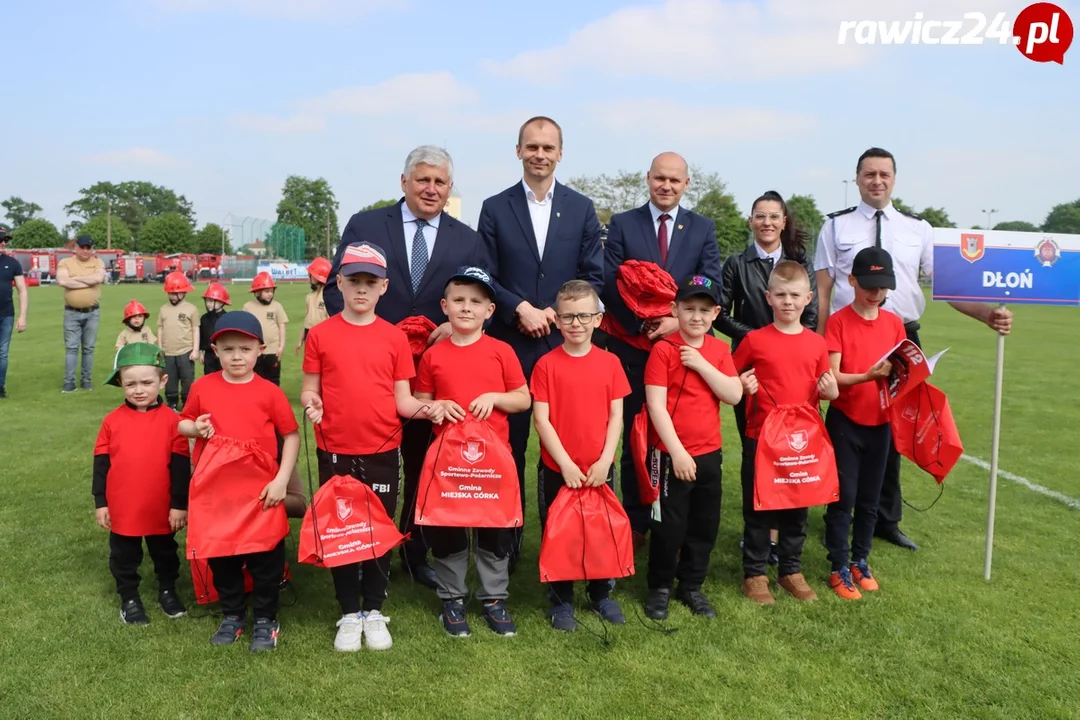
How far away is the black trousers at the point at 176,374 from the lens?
9492 mm

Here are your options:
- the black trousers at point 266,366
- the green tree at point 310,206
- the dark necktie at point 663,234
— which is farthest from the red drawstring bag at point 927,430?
the green tree at point 310,206

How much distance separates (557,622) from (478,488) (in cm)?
86

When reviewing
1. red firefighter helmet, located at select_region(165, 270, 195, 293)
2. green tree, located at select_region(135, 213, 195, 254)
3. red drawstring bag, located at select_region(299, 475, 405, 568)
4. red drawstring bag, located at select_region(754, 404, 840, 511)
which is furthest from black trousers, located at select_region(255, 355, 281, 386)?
green tree, located at select_region(135, 213, 195, 254)

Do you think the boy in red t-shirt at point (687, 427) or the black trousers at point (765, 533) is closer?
the boy in red t-shirt at point (687, 427)

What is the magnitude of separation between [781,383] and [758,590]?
3.92 feet

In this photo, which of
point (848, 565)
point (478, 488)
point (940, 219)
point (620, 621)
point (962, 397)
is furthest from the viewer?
point (940, 219)

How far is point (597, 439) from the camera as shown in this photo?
381 cm

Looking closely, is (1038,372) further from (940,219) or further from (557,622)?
(940,219)

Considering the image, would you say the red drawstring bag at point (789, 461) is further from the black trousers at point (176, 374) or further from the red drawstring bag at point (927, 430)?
the black trousers at point (176, 374)

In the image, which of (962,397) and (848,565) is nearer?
(848,565)

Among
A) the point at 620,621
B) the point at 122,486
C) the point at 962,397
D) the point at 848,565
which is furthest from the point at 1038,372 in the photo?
the point at 122,486

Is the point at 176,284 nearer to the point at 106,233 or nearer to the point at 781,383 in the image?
the point at 781,383

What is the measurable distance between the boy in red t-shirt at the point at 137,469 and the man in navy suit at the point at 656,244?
2511 millimetres

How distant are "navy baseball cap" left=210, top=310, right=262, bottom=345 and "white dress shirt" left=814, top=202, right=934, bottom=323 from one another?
3.57 m
